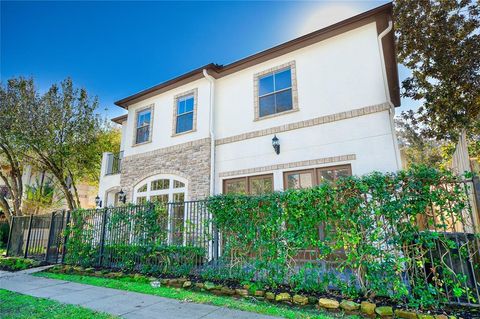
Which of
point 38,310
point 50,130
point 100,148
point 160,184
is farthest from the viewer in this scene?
point 100,148

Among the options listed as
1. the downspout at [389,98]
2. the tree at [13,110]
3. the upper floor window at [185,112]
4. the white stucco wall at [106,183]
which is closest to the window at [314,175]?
the downspout at [389,98]

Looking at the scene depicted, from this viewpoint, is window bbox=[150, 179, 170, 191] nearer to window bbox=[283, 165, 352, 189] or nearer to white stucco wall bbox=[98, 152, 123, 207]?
white stucco wall bbox=[98, 152, 123, 207]

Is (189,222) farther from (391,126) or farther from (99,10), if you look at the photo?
(99,10)

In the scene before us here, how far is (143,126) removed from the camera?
43.8 feet

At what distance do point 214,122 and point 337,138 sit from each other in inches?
197

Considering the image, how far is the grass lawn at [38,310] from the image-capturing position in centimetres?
430

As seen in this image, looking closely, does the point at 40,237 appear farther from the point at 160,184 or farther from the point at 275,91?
the point at 275,91

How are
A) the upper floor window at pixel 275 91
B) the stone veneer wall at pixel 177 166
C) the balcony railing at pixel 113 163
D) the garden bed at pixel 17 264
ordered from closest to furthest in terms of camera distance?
the garden bed at pixel 17 264, the upper floor window at pixel 275 91, the stone veneer wall at pixel 177 166, the balcony railing at pixel 113 163

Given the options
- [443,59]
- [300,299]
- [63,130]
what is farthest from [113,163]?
[443,59]

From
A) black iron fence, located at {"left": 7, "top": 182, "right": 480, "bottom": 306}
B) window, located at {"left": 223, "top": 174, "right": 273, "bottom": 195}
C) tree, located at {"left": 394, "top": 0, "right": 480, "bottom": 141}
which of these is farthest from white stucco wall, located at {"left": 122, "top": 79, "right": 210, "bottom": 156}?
tree, located at {"left": 394, "top": 0, "right": 480, "bottom": 141}

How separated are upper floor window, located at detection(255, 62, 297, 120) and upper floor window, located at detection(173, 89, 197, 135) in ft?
10.0

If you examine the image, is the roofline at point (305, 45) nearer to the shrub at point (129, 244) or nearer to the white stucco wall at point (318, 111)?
the white stucco wall at point (318, 111)

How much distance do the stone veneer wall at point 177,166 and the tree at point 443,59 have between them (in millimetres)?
10184

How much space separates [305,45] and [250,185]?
5.36 metres
